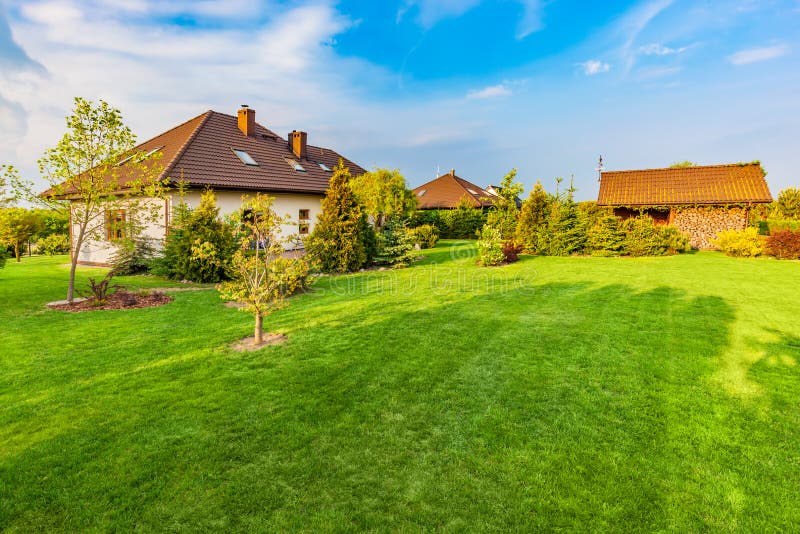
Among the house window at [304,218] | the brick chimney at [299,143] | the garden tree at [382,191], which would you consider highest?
the brick chimney at [299,143]

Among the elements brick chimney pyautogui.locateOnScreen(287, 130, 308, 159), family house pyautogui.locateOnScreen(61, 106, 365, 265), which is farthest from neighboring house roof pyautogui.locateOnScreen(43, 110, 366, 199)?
brick chimney pyautogui.locateOnScreen(287, 130, 308, 159)

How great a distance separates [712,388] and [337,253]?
10.8 metres

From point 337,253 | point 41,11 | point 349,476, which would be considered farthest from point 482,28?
point 349,476

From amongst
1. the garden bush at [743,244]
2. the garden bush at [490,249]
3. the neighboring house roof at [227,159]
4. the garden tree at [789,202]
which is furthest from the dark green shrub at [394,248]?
the garden tree at [789,202]

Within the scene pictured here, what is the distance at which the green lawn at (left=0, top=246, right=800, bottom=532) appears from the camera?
2.65 m

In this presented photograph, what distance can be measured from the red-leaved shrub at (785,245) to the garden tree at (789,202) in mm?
21943

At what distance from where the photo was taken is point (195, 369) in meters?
4.90

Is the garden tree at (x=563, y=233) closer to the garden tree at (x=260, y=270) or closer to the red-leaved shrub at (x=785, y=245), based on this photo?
the red-leaved shrub at (x=785, y=245)

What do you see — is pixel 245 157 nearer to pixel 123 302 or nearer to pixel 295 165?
pixel 295 165

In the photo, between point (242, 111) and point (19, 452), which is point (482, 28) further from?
point (19, 452)

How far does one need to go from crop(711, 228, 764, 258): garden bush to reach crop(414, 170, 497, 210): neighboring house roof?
1768 centimetres

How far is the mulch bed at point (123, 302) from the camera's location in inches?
315

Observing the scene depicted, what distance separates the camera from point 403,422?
3.74m

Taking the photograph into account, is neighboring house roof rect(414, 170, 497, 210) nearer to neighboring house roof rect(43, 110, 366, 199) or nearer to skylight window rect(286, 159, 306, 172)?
skylight window rect(286, 159, 306, 172)
